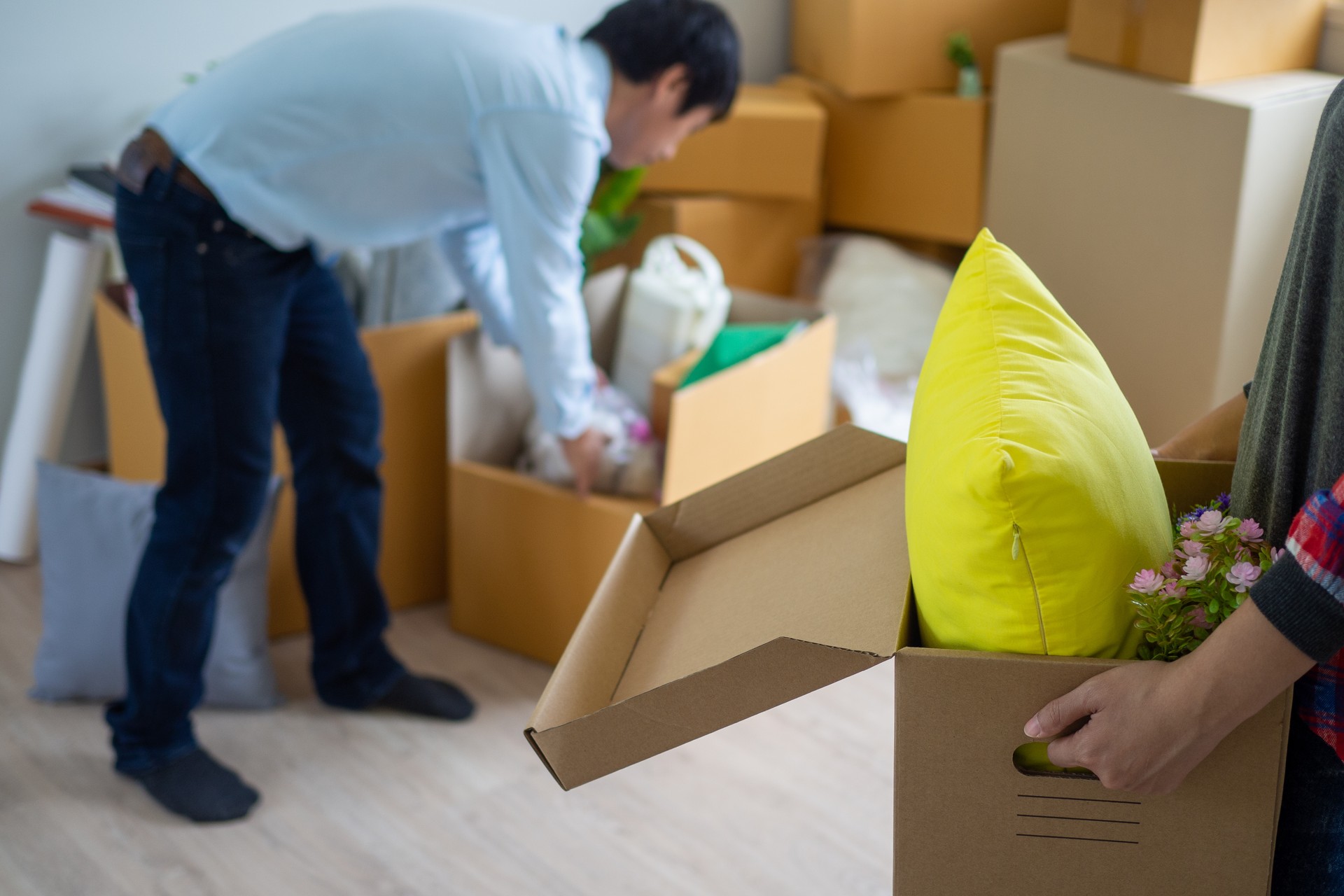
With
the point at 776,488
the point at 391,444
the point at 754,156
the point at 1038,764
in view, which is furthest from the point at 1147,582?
the point at 754,156

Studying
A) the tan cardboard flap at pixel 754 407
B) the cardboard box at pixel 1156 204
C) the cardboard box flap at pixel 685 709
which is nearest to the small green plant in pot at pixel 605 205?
the tan cardboard flap at pixel 754 407

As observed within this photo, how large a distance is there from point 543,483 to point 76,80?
1161 millimetres

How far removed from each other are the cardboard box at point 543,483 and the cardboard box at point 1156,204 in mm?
456

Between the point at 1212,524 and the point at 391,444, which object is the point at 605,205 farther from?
the point at 1212,524

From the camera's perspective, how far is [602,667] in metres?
0.99

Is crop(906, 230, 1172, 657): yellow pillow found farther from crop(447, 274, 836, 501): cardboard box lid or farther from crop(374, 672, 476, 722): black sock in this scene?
crop(374, 672, 476, 722): black sock

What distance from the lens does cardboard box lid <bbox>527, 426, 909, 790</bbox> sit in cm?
86

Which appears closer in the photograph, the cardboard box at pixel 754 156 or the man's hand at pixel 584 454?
the man's hand at pixel 584 454

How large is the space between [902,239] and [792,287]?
0.92 ft

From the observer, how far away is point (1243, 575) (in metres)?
0.80

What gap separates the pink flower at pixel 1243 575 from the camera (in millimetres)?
799

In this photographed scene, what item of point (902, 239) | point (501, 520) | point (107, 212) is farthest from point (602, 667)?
point (902, 239)

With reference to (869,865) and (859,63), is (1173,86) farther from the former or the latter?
(869,865)

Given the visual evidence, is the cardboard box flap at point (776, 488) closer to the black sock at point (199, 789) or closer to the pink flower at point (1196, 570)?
the pink flower at point (1196, 570)
